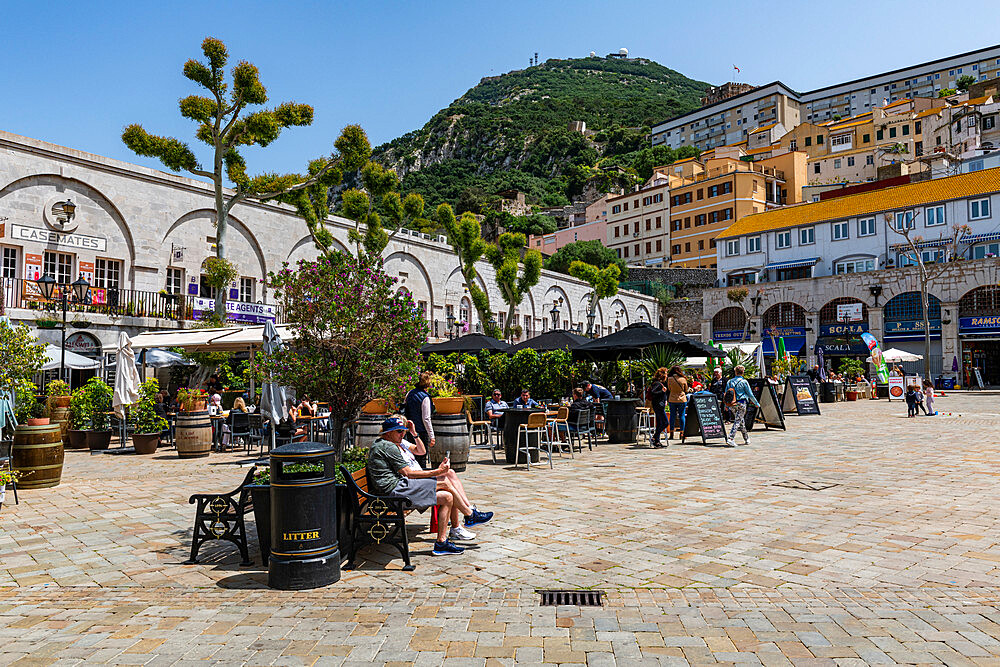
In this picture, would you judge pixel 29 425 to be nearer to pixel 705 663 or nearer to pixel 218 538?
pixel 218 538

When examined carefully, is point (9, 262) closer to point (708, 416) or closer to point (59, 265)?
point (59, 265)

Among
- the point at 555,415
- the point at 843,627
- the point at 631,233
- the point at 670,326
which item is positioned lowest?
the point at 843,627

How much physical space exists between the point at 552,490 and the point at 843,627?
16.0 ft

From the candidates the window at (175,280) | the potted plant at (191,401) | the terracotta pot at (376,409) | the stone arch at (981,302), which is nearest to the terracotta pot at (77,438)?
the potted plant at (191,401)

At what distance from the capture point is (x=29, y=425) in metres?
9.21

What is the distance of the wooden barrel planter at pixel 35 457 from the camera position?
29.8 ft

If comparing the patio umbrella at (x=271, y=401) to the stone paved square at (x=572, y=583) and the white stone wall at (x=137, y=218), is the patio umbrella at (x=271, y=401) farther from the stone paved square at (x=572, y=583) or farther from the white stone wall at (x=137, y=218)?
the white stone wall at (x=137, y=218)

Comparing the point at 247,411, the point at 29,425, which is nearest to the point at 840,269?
the point at 247,411

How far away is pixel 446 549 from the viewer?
19.3 feet

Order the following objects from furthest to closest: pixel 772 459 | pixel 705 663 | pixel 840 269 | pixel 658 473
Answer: pixel 840 269 → pixel 772 459 → pixel 658 473 → pixel 705 663

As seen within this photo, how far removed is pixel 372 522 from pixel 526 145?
12358 centimetres

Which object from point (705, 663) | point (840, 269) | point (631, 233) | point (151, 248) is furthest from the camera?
point (631, 233)

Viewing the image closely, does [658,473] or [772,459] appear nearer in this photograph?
[658,473]

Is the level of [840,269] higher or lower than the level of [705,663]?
higher
